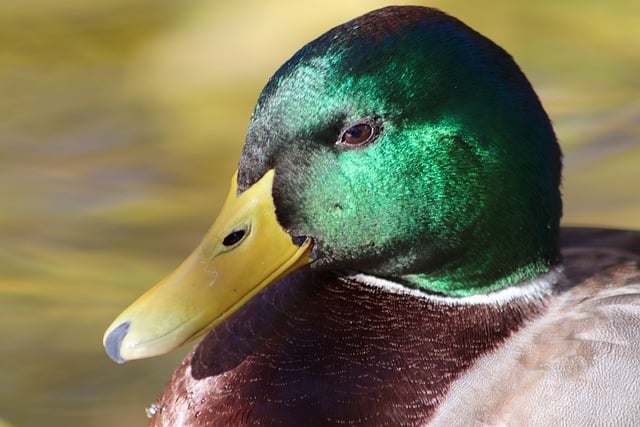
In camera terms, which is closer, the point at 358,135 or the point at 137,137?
the point at 358,135

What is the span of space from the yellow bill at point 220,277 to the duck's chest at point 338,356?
241 mm

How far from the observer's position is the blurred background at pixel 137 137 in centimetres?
401

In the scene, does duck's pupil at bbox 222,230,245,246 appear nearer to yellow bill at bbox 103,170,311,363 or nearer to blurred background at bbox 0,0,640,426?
yellow bill at bbox 103,170,311,363

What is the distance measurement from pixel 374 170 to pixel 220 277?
0.40m

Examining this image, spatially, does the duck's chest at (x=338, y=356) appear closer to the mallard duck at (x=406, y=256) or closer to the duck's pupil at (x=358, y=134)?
the mallard duck at (x=406, y=256)

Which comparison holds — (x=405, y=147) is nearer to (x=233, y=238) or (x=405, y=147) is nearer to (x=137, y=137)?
(x=233, y=238)

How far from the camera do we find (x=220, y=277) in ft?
9.02

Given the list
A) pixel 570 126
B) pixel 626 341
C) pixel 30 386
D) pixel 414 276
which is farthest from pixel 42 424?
pixel 570 126

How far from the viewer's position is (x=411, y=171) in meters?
2.72

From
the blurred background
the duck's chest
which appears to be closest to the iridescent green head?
the duck's chest

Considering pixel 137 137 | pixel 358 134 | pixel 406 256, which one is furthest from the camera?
pixel 137 137

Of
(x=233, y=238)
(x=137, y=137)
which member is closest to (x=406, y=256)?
(x=233, y=238)

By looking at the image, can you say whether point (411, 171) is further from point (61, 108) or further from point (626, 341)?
point (61, 108)

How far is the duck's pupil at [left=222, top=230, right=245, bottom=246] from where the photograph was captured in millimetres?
2738
